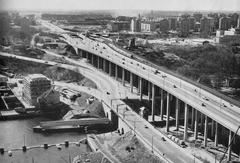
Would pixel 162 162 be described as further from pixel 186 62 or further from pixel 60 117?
pixel 186 62

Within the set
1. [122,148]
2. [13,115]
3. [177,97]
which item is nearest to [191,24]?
[13,115]

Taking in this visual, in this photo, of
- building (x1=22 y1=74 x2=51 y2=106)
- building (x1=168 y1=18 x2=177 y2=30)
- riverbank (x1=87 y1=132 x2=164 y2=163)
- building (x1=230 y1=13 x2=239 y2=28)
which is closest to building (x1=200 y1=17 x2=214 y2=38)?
building (x1=230 y1=13 x2=239 y2=28)

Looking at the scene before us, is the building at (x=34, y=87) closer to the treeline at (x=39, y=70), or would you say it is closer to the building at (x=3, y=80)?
the building at (x=3, y=80)

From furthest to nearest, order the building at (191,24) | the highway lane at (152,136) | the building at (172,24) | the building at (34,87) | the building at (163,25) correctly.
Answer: the building at (172,24)
the building at (191,24)
the building at (163,25)
the building at (34,87)
the highway lane at (152,136)

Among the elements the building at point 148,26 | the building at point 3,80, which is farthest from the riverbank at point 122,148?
the building at point 148,26

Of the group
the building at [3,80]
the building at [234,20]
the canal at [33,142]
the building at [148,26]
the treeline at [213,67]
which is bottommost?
the canal at [33,142]

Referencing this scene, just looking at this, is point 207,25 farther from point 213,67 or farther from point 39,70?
point 39,70

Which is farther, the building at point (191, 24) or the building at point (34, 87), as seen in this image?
the building at point (191, 24)

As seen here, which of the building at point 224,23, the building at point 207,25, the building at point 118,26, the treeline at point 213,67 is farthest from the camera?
the building at point 207,25
